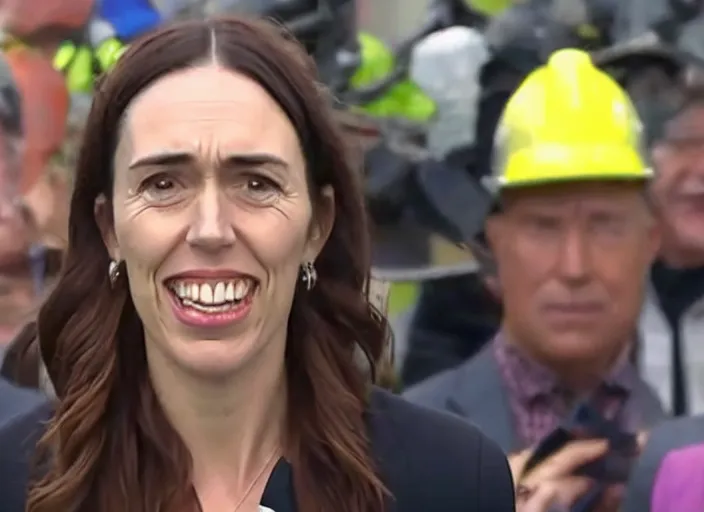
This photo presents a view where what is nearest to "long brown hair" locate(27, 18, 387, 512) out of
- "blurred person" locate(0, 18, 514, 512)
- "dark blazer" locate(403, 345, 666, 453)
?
"blurred person" locate(0, 18, 514, 512)

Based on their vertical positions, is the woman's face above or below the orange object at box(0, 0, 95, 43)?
below

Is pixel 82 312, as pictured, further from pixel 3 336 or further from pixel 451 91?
pixel 451 91

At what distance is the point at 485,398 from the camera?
8.15 ft

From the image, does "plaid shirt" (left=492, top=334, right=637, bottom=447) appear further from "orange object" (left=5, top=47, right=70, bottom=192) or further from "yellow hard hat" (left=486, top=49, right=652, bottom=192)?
"orange object" (left=5, top=47, right=70, bottom=192)

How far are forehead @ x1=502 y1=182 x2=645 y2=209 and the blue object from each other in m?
1.02

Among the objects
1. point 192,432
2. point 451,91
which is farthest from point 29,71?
point 192,432

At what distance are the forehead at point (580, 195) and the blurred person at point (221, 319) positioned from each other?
0.74 metres

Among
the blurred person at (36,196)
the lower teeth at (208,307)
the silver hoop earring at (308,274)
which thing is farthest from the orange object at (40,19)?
the lower teeth at (208,307)

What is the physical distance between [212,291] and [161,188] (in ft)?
0.41

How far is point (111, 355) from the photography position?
1676 mm

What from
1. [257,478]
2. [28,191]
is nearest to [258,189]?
[257,478]

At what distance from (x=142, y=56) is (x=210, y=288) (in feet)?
0.90

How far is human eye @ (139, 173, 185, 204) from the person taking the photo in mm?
1583

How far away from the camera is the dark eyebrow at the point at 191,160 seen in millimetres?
1575
